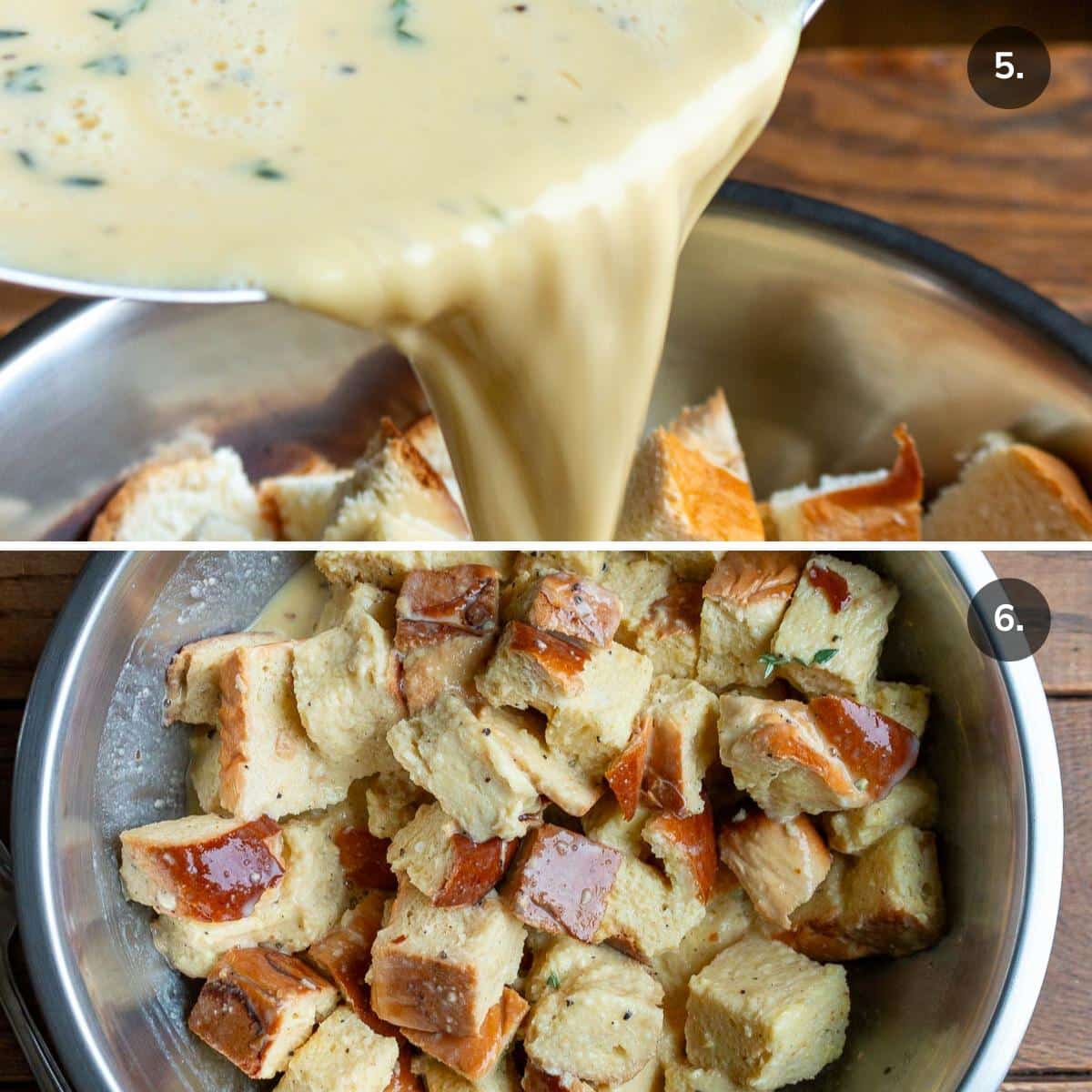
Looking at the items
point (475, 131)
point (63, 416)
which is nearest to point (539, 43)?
point (475, 131)

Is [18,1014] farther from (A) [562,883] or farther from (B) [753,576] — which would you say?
(B) [753,576]

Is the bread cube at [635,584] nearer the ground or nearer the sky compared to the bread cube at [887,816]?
nearer the sky

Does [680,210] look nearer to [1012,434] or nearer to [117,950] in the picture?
[1012,434]

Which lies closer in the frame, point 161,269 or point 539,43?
point 161,269

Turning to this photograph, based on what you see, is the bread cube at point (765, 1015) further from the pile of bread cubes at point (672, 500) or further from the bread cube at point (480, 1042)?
the pile of bread cubes at point (672, 500)

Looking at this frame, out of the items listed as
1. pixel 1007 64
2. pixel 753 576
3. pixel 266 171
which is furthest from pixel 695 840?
pixel 1007 64

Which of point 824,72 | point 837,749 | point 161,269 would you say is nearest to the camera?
point 161,269

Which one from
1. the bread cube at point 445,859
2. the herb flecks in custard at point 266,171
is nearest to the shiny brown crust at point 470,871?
the bread cube at point 445,859
